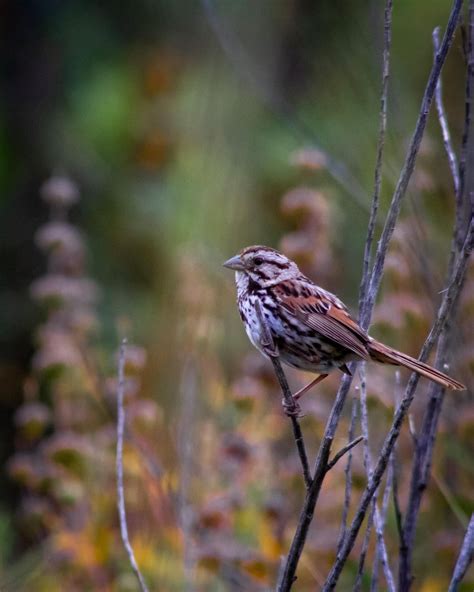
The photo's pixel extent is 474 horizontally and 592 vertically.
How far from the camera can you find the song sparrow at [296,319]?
240cm

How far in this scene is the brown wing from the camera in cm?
239

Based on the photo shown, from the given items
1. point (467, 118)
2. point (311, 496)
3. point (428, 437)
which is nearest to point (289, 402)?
point (311, 496)

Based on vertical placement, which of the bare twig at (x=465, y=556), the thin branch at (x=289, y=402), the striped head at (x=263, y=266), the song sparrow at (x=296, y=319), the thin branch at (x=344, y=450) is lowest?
the bare twig at (x=465, y=556)

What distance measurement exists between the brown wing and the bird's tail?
1.2 inches

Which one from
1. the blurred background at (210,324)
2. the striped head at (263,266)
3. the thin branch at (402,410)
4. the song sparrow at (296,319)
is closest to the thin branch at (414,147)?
the thin branch at (402,410)

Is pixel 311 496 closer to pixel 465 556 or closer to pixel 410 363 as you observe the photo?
pixel 465 556

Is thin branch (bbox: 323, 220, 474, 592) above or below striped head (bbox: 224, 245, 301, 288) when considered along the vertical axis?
below

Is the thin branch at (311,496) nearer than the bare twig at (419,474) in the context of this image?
Yes

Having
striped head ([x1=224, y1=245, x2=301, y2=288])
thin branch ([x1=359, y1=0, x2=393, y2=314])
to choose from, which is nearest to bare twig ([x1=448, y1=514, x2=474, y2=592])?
thin branch ([x1=359, y1=0, x2=393, y2=314])

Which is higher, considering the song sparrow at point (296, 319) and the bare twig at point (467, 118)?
the bare twig at point (467, 118)

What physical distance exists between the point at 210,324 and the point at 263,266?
0.88m

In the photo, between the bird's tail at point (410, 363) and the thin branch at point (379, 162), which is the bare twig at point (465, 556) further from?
the thin branch at point (379, 162)

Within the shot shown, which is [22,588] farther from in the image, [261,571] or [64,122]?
[64,122]

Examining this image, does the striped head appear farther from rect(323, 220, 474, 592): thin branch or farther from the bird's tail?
rect(323, 220, 474, 592): thin branch
